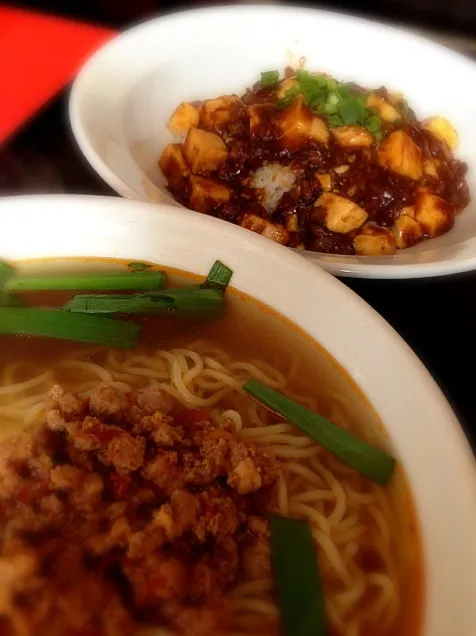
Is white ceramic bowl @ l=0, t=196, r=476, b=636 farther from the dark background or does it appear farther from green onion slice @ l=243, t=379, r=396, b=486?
the dark background

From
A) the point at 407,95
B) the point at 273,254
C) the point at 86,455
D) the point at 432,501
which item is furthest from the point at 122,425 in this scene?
the point at 407,95

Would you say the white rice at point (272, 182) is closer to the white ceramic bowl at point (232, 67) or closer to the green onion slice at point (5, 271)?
the white ceramic bowl at point (232, 67)

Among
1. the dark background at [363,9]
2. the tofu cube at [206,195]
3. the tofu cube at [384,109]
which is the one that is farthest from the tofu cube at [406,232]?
the dark background at [363,9]

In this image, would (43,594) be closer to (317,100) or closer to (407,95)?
(317,100)

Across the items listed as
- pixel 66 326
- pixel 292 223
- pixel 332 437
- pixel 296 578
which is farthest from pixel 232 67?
pixel 296 578

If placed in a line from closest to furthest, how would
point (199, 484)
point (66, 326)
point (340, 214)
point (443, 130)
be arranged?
point (199, 484) < point (66, 326) < point (340, 214) < point (443, 130)

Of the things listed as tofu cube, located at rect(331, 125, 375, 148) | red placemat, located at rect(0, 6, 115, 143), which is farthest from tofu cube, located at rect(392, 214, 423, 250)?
red placemat, located at rect(0, 6, 115, 143)

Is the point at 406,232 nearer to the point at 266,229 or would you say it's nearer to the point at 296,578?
the point at 266,229
